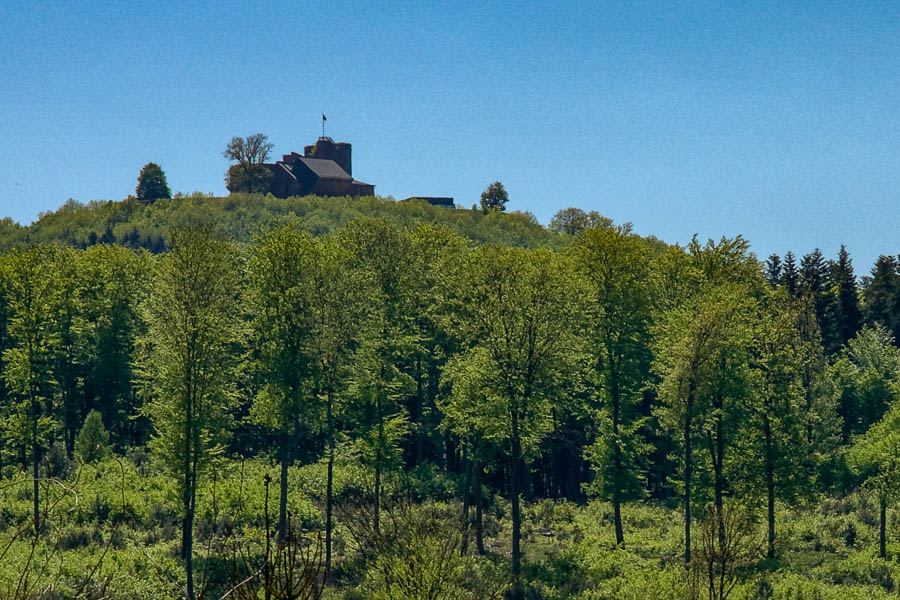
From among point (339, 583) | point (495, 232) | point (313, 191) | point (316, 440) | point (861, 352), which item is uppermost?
point (313, 191)

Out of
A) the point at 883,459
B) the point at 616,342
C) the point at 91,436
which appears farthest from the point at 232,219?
the point at 883,459

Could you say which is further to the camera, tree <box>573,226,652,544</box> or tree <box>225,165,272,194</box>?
tree <box>225,165,272,194</box>

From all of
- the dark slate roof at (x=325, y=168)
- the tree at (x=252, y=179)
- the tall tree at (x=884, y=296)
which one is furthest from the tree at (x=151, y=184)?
the tall tree at (x=884, y=296)

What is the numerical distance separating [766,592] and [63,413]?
42.8 m

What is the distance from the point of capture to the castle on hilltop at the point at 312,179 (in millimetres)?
115062

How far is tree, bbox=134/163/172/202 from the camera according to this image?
112312mm

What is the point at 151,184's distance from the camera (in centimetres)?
11256

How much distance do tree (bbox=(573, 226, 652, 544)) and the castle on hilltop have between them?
257 ft

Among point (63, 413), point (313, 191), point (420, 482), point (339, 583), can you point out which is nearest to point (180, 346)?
point (339, 583)

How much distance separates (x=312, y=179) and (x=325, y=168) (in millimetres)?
3739

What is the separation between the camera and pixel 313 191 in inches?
4510

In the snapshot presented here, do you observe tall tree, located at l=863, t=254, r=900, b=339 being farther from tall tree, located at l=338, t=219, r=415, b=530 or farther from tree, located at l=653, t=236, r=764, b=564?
tall tree, located at l=338, t=219, r=415, b=530

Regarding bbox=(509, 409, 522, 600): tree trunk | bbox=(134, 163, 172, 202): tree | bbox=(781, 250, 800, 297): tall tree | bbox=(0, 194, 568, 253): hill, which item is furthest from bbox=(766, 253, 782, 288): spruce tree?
bbox=(134, 163, 172, 202): tree

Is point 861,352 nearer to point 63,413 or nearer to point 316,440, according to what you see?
point 316,440
